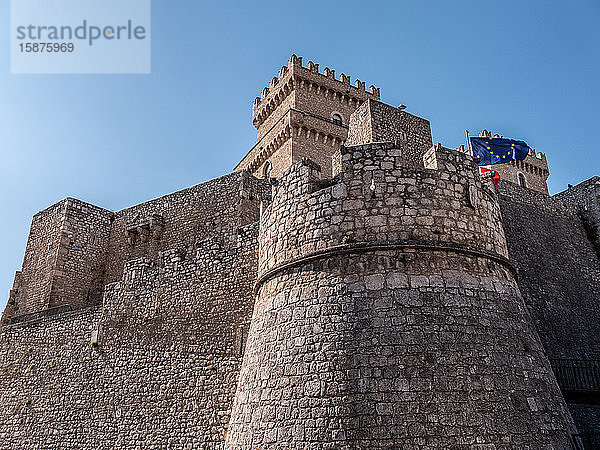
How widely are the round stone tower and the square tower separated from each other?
1416 centimetres

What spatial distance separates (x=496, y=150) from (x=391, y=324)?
10709 millimetres

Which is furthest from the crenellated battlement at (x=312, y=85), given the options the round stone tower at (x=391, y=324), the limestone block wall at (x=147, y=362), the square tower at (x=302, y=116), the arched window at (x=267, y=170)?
the round stone tower at (x=391, y=324)

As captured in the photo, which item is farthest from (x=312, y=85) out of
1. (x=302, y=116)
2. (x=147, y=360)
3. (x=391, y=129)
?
(x=147, y=360)

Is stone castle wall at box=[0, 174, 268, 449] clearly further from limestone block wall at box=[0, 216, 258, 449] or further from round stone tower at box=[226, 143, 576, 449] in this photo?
round stone tower at box=[226, 143, 576, 449]

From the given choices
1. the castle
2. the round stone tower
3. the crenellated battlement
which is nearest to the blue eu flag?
the castle

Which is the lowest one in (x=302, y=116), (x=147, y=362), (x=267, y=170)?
(x=147, y=362)

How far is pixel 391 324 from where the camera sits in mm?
5934

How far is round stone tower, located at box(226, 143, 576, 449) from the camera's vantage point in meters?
5.46

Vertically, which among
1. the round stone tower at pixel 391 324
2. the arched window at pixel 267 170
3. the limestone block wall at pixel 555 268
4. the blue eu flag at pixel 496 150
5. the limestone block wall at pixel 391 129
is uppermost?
the arched window at pixel 267 170

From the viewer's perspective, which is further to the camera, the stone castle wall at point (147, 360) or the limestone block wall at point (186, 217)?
the limestone block wall at point (186, 217)

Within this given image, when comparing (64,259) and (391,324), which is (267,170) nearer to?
(64,259)

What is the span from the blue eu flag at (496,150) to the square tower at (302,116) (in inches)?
312

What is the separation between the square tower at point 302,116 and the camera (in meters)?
21.8

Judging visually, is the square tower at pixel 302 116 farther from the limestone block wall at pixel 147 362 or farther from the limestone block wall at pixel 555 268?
the limestone block wall at pixel 147 362
